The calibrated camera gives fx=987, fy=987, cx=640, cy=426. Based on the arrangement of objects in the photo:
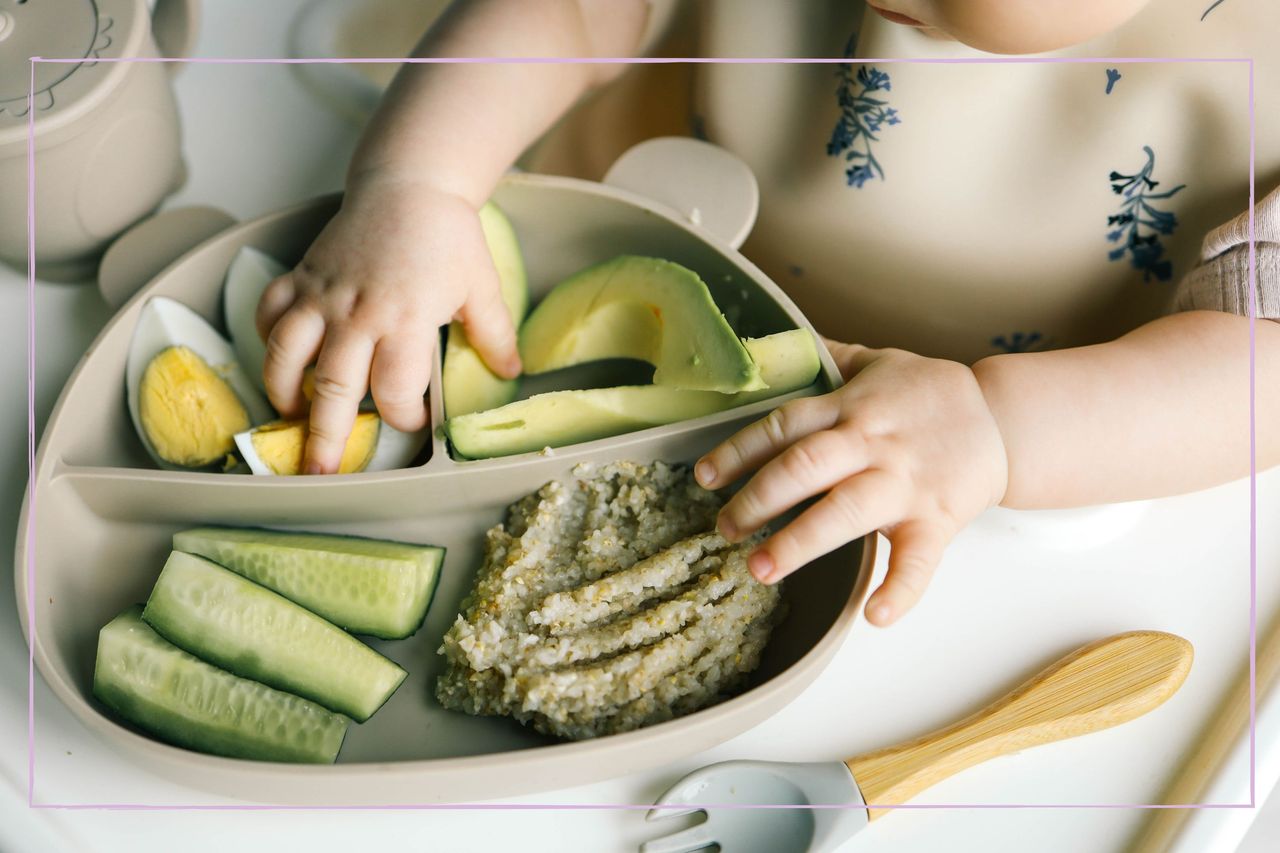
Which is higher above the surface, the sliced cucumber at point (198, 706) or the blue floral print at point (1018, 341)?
the blue floral print at point (1018, 341)

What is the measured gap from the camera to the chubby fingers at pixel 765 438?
59 centimetres

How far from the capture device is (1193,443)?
64 centimetres

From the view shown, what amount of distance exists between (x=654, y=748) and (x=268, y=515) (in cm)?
29

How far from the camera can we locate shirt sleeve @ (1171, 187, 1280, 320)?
0.64 metres

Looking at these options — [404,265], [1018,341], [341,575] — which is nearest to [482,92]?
[404,265]

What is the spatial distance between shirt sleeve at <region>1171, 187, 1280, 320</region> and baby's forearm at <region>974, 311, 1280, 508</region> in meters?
0.02

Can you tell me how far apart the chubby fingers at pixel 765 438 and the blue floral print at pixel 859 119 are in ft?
1.01

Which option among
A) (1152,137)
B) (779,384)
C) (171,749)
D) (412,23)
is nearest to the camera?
(171,749)

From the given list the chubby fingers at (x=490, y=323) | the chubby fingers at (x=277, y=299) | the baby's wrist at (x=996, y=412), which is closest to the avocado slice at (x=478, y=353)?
the chubby fingers at (x=490, y=323)

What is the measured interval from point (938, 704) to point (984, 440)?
0.52ft

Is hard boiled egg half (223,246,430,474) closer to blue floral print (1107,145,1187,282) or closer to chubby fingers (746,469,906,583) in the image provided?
chubby fingers (746,469,906,583)

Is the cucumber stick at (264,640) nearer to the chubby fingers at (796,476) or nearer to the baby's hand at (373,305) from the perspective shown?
the baby's hand at (373,305)

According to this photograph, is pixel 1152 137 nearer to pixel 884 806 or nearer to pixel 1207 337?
pixel 1207 337

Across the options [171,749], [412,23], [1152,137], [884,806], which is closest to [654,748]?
[884,806]
